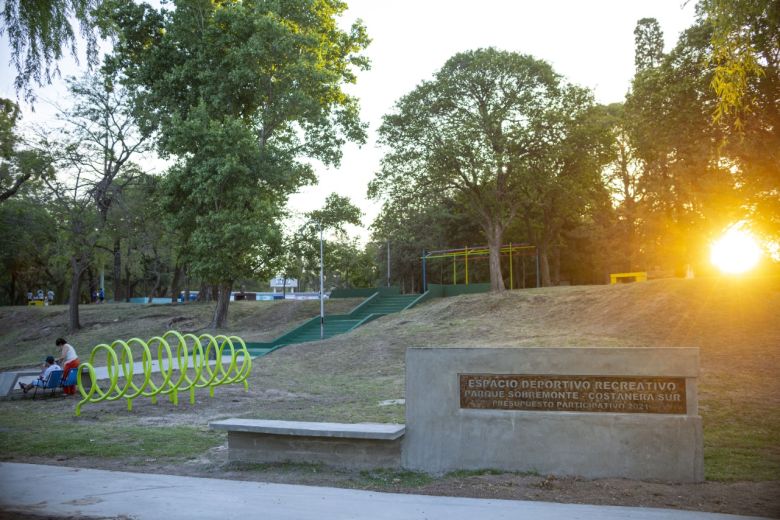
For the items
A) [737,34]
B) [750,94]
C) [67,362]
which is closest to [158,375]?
[67,362]

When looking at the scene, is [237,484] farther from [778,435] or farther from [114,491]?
[778,435]

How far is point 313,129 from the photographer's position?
3247 cm

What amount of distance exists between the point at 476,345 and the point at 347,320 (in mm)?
12280

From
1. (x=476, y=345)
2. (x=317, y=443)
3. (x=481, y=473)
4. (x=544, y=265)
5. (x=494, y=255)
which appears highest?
Answer: (x=494, y=255)

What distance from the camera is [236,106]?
31031 mm

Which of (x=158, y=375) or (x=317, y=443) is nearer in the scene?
(x=317, y=443)

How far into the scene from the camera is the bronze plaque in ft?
22.8

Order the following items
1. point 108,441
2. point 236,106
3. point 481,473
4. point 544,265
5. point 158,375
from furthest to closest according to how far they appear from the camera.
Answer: point 544,265
point 236,106
point 158,375
point 108,441
point 481,473

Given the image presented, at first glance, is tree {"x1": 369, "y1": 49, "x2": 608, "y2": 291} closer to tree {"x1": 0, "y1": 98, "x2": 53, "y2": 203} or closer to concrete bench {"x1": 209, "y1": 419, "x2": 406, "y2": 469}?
tree {"x1": 0, "y1": 98, "x2": 53, "y2": 203}

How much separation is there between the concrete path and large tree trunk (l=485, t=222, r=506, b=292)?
27219mm

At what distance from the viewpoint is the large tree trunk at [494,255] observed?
3341cm

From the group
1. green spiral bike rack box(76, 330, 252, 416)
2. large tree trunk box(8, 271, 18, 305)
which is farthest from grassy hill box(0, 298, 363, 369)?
large tree trunk box(8, 271, 18, 305)

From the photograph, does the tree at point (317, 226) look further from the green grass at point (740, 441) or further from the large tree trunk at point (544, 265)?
the green grass at point (740, 441)

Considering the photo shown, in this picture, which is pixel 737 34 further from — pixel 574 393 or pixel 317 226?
pixel 317 226
